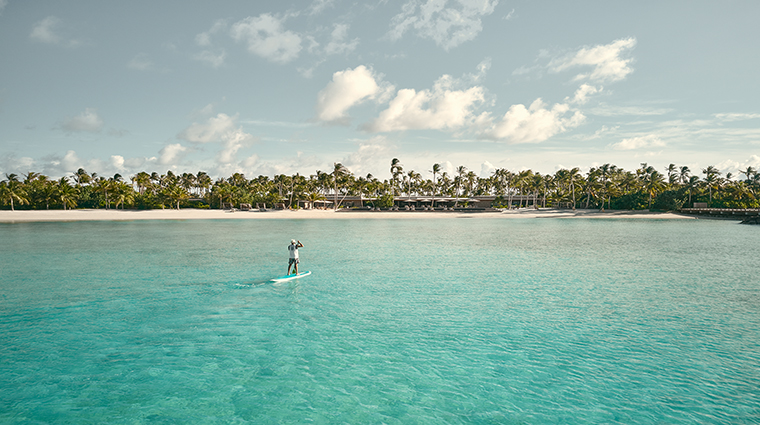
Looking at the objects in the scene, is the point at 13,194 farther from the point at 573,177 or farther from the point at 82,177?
the point at 573,177

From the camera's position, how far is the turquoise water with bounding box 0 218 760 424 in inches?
295

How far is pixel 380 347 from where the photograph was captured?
10.5 metres

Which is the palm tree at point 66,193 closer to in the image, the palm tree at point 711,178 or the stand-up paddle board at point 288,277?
the stand-up paddle board at point 288,277

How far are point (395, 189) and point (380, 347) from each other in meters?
139

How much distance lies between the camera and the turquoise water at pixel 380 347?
7.49 m

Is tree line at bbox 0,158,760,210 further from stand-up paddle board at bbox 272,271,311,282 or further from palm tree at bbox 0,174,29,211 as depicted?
stand-up paddle board at bbox 272,271,311,282

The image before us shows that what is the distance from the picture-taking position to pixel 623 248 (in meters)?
33.8

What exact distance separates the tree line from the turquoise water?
283ft

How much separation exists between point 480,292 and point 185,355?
11997mm

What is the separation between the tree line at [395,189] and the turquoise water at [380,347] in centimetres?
8619

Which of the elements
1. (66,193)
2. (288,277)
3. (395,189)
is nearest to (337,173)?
(395,189)

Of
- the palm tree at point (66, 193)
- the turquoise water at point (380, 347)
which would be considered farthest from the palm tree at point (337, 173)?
the turquoise water at point (380, 347)

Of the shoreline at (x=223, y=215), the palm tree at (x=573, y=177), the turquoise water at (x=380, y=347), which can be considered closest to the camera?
the turquoise water at (x=380, y=347)

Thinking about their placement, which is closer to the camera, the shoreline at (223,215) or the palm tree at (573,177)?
the shoreline at (223,215)
